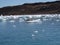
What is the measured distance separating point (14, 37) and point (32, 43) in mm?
2935

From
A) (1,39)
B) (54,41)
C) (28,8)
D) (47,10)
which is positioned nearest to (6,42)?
(1,39)

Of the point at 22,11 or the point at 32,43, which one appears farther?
the point at 22,11

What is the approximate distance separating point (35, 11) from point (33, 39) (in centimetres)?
3617

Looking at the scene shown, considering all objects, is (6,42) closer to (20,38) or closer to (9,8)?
(20,38)

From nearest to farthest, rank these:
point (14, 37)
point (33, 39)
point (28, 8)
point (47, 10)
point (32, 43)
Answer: point (32, 43) < point (33, 39) < point (14, 37) < point (47, 10) < point (28, 8)

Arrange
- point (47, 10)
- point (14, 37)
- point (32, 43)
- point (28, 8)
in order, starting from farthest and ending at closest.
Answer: point (28, 8) < point (47, 10) < point (14, 37) < point (32, 43)

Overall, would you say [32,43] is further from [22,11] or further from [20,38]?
[22,11]

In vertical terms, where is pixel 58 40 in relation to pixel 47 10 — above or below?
above

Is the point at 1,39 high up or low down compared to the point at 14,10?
up

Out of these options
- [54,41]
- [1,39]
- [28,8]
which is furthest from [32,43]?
[28,8]

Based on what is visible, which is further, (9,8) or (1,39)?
(9,8)

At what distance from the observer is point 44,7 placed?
171 feet

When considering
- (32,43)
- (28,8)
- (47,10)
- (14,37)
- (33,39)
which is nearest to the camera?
(32,43)

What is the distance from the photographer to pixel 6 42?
53.2 ft
